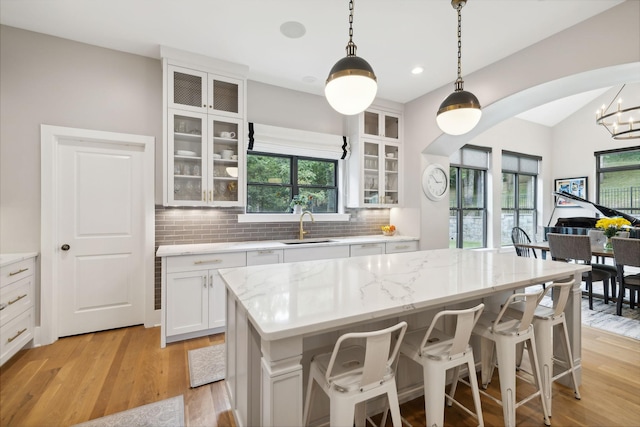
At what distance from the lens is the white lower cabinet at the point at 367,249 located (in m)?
3.82

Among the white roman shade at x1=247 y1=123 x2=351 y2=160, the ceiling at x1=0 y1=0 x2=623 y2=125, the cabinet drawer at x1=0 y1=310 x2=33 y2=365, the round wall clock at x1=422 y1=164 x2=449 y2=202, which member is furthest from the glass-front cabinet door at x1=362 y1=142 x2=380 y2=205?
the cabinet drawer at x1=0 y1=310 x2=33 y2=365

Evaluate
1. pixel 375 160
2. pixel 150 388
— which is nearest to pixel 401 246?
pixel 375 160

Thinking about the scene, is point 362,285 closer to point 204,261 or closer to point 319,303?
point 319,303

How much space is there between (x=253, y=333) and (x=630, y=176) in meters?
8.34

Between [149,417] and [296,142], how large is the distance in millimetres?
3220

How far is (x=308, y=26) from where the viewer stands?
8.76ft

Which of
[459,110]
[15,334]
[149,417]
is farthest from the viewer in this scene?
[15,334]

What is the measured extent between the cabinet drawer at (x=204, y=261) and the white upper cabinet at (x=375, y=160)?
A: 1959 mm

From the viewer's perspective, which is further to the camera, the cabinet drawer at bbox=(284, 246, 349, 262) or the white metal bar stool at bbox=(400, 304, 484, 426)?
the cabinet drawer at bbox=(284, 246, 349, 262)

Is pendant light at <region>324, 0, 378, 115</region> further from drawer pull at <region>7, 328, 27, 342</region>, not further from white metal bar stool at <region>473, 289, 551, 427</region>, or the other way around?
drawer pull at <region>7, 328, 27, 342</region>

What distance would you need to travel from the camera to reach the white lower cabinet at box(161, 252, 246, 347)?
2.80m

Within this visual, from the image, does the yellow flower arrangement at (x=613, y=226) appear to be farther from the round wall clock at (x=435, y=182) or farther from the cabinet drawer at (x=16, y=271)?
the cabinet drawer at (x=16, y=271)

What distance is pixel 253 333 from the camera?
141 cm

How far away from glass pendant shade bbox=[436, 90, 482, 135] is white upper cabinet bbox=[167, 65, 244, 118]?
2.29 meters
